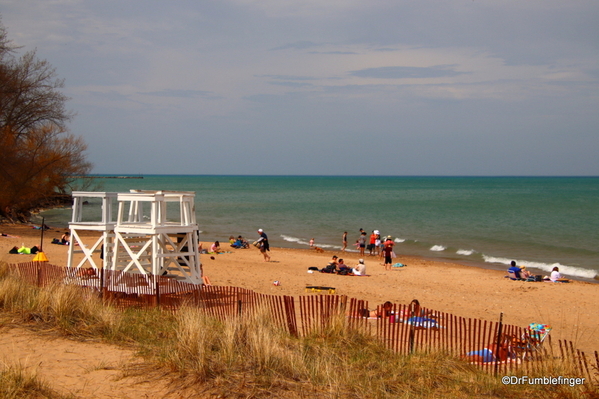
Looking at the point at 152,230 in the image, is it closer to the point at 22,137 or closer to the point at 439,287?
the point at 439,287

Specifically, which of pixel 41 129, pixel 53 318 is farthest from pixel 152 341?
pixel 41 129

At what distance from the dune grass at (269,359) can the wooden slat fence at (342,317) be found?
10.0 inches

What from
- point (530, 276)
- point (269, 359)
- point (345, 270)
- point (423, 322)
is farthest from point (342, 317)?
point (530, 276)

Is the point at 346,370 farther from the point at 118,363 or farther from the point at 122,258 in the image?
the point at 122,258

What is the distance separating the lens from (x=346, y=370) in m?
6.47

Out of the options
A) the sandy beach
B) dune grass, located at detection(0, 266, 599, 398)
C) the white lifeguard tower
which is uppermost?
the white lifeguard tower

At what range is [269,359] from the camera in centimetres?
651

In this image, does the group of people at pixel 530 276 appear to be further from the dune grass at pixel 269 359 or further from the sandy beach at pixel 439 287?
the dune grass at pixel 269 359

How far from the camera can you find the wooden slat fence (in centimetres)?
775

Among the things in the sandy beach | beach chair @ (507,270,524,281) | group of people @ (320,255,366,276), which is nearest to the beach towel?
the sandy beach

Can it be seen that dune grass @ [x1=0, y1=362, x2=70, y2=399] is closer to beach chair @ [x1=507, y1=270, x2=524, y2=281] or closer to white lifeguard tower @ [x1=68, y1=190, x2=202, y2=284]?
white lifeguard tower @ [x1=68, y1=190, x2=202, y2=284]

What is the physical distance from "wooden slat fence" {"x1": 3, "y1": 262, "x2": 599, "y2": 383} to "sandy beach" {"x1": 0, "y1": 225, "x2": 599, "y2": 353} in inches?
143

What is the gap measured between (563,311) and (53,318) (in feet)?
43.3

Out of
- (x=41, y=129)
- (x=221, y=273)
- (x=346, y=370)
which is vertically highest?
(x=41, y=129)
